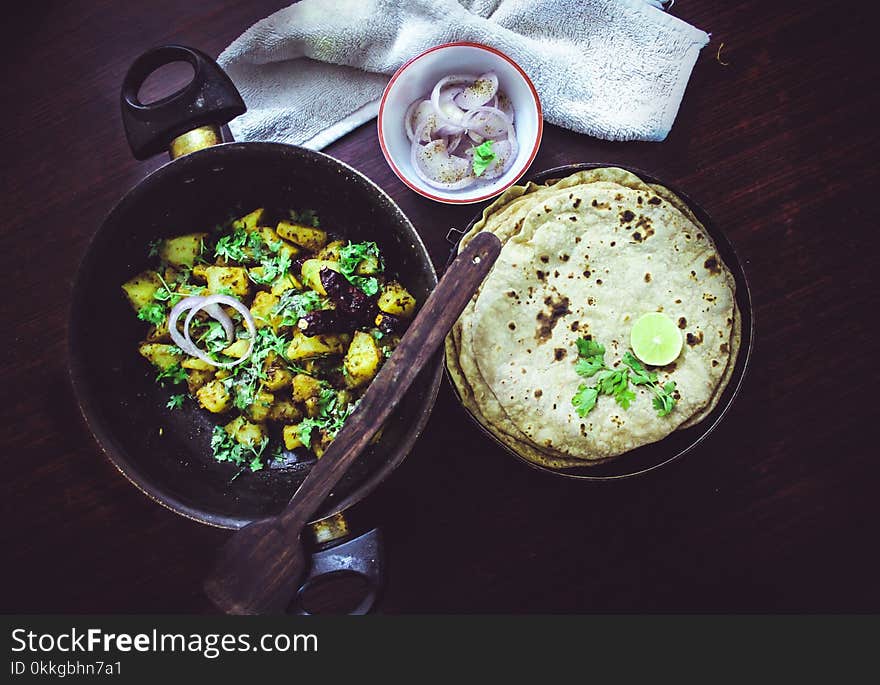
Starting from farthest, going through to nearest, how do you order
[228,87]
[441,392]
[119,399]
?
1. [441,392]
2. [119,399]
3. [228,87]

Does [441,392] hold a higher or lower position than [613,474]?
higher

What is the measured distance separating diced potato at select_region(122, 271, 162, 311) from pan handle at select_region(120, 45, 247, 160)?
1.00ft

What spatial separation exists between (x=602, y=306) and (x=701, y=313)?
0.81ft

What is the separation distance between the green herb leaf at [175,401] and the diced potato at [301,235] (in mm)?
510

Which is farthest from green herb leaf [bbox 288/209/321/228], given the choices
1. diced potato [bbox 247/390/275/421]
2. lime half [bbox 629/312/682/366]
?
lime half [bbox 629/312/682/366]

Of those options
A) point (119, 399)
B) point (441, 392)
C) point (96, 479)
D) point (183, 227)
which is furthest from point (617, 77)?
point (96, 479)

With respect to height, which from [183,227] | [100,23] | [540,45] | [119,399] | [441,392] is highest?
[100,23]

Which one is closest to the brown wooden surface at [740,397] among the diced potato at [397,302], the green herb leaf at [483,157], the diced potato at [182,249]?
the green herb leaf at [483,157]

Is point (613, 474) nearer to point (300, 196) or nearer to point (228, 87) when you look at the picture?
point (300, 196)

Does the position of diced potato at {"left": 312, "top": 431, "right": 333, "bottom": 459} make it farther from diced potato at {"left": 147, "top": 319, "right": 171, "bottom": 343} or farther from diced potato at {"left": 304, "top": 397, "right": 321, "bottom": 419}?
diced potato at {"left": 147, "top": 319, "right": 171, "bottom": 343}

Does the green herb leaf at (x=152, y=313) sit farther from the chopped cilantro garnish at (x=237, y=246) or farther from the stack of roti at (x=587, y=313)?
the stack of roti at (x=587, y=313)

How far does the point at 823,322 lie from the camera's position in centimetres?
188

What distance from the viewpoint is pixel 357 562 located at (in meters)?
1.51

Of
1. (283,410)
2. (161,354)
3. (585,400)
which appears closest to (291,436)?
(283,410)
